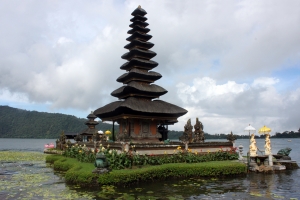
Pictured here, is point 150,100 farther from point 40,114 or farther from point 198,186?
point 40,114

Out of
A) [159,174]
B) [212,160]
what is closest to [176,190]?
[159,174]

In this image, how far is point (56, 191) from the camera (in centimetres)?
1402

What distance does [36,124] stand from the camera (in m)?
176

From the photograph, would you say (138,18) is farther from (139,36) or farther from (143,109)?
(143,109)

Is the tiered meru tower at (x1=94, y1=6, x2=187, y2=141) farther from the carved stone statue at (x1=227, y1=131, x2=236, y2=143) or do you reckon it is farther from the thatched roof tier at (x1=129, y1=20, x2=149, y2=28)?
the carved stone statue at (x1=227, y1=131, x2=236, y2=143)

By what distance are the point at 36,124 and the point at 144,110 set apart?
170105 millimetres

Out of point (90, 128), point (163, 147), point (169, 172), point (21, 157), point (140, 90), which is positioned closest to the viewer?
point (169, 172)

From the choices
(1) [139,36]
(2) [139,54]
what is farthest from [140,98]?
(1) [139,36]

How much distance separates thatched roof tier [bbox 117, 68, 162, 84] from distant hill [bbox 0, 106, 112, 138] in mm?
137080

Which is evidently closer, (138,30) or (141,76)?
(141,76)

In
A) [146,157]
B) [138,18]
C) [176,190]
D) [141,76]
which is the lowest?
[176,190]

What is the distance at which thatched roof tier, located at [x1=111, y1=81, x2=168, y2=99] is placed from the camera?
84.5 feet

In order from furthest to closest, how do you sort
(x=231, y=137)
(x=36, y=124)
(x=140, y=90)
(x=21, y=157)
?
(x=36, y=124), (x=21, y=157), (x=140, y=90), (x=231, y=137)

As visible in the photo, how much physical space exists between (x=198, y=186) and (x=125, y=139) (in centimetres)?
671
